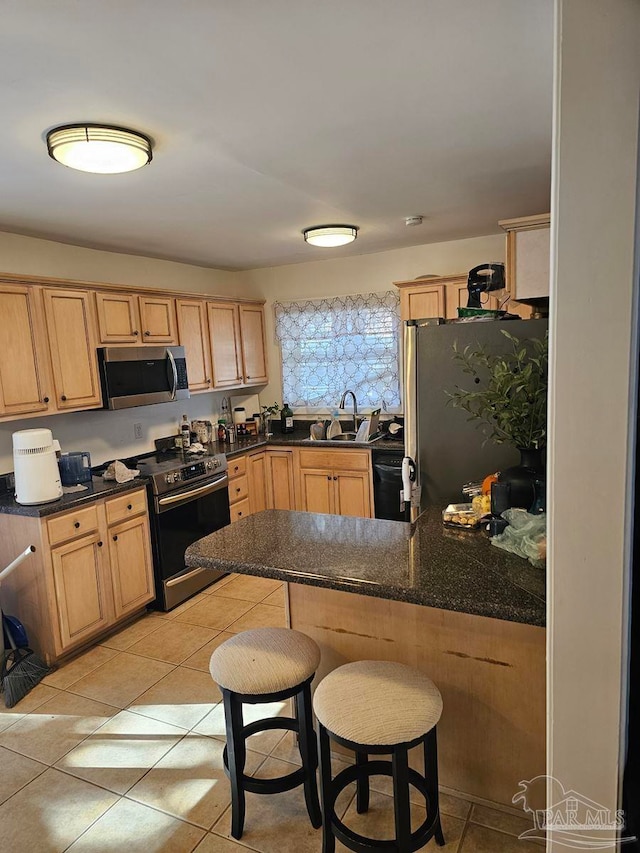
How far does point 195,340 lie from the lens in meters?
4.34

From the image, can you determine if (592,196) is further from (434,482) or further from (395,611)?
(434,482)

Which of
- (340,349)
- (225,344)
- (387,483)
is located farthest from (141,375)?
(387,483)

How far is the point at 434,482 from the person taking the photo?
2.65 meters

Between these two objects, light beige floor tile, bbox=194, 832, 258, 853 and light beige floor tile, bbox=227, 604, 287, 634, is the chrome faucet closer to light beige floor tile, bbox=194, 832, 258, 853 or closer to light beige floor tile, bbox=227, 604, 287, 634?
light beige floor tile, bbox=227, 604, 287, 634

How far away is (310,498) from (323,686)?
3017 millimetres

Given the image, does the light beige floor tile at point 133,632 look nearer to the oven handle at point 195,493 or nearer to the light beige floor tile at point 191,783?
the oven handle at point 195,493

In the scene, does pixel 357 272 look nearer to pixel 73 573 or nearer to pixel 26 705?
pixel 73 573

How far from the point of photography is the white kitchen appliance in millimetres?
2865

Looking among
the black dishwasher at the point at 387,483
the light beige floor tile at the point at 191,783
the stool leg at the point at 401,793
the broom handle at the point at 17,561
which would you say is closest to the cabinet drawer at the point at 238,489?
the black dishwasher at the point at 387,483

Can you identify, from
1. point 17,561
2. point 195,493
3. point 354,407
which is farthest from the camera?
point 354,407

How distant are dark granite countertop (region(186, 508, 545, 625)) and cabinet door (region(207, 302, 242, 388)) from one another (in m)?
2.69

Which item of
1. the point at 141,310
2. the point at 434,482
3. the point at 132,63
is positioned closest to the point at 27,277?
the point at 141,310

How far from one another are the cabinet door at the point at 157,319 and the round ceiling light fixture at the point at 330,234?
1.18 m

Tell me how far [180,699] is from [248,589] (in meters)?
1.28
